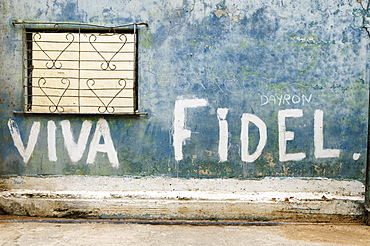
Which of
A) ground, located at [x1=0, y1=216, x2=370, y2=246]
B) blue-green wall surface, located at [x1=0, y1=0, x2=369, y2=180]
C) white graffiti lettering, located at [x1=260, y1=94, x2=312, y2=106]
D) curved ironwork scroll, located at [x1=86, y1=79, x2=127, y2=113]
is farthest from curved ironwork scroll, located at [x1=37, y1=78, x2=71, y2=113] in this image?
white graffiti lettering, located at [x1=260, y1=94, x2=312, y2=106]

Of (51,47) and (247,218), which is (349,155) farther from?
(51,47)

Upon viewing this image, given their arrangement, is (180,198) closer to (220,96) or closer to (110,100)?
(220,96)

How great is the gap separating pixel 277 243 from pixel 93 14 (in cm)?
328

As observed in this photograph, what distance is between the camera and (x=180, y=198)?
4328mm

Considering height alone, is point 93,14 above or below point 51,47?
above

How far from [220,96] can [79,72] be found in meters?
1.73

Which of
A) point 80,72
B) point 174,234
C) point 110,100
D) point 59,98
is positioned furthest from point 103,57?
point 174,234

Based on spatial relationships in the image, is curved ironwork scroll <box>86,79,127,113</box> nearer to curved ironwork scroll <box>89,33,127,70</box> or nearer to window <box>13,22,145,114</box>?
window <box>13,22,145,114</box>

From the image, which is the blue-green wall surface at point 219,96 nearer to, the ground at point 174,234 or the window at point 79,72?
the window at point 79,72

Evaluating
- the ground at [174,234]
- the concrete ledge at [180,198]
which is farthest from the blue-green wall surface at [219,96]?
the ground at [174,234]

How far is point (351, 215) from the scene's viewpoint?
4.34 m

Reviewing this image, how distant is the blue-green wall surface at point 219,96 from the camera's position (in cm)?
433

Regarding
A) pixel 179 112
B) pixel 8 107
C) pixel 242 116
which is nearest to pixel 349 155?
pixel 242 116

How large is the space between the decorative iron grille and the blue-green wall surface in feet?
0.44
